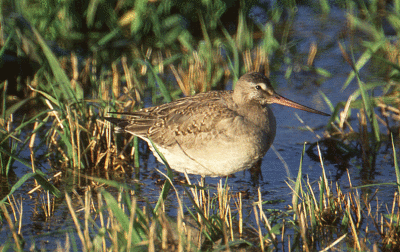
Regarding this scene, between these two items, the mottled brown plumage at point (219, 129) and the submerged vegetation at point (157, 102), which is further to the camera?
the mottled brown plumage at point (219, 129)

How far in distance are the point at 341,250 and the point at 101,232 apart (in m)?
1.83

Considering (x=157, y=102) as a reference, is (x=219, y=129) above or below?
below

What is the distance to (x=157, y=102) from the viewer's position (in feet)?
26.0

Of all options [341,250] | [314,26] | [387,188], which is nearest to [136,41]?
[314,26]

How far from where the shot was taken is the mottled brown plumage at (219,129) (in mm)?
5547

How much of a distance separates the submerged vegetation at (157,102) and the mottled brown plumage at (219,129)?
12.4 inches

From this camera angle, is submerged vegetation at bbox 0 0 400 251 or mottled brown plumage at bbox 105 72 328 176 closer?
submerged vegetation at bbox 0 0 400 251

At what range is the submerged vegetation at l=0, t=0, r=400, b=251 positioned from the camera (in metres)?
4.41

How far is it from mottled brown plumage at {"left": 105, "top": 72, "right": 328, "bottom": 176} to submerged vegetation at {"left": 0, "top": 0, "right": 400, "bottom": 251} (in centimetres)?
31

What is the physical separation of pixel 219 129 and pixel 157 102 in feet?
8.08

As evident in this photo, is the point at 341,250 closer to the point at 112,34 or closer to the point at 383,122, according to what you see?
the point at 383,122

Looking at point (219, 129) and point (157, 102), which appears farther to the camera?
point (157, 102)

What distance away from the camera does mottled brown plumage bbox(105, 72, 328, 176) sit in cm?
555

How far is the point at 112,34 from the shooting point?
8.67 m
